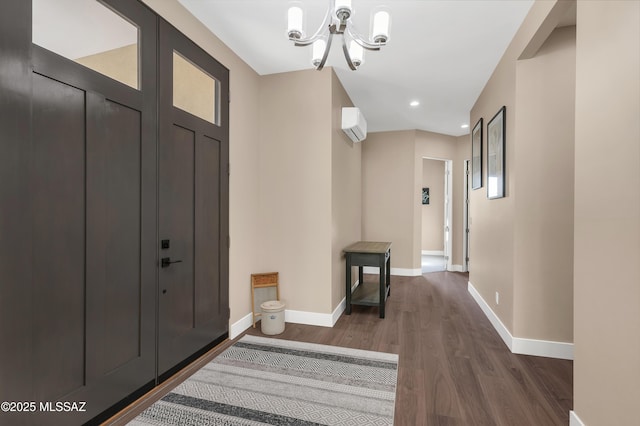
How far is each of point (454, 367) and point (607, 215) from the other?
5.41 ft

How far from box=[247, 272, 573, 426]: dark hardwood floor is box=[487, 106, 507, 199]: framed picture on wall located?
59.9 inches

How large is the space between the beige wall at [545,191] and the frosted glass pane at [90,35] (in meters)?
3.12

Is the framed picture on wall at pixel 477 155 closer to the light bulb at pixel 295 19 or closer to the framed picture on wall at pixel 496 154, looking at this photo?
the framed picture on wall at pixel 496 154


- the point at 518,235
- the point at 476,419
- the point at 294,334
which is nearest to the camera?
the point at 476,419

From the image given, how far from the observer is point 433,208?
890 centimetres

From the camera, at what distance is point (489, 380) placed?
7.45 feet

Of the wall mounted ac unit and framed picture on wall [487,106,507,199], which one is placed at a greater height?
the wall mounted ac unit

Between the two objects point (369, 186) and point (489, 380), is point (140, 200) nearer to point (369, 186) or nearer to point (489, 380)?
point (489, 380)

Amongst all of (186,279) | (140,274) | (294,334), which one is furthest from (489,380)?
(140,274)

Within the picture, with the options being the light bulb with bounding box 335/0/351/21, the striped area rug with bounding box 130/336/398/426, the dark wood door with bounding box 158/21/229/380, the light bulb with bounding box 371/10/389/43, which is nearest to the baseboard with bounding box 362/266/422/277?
the striped area rug with bounding box 130/336/398/426

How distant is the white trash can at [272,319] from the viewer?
3111 mm

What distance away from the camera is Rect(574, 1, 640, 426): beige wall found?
126cm

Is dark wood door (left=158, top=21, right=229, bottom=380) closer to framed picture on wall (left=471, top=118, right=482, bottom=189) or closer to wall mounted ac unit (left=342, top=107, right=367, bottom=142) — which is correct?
wall mounted ac unit (left=342, top=107, right=367, bottom=142)

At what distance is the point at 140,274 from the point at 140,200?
498 millimetres
